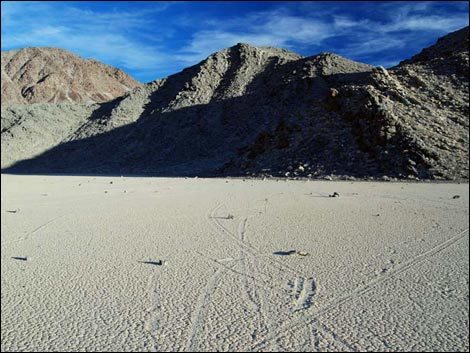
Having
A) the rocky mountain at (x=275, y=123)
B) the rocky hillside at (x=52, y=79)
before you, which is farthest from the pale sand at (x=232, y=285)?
the rocky hillside at (x=52, y=79)

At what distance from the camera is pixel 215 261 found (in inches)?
152

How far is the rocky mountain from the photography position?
64.1ft

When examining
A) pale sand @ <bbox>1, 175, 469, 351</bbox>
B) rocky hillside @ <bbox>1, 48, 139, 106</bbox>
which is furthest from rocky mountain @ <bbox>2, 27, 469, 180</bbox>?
rocky hillside @ <bbox>1, 48, 139, 106</bbox>

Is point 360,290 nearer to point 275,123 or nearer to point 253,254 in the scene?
point 253,254

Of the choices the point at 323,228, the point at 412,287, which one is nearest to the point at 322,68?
the point at 323,228

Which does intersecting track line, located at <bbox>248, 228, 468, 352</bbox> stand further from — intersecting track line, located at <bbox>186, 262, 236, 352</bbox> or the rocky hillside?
the rocky hillside

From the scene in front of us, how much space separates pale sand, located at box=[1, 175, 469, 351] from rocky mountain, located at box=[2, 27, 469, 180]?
13428 millimetres

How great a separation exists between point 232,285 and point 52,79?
3881 inches

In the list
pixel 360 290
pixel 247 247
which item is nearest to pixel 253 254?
pixel 247 247

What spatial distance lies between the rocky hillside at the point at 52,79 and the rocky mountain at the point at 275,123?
43.3 m

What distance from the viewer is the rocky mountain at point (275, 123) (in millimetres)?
19547

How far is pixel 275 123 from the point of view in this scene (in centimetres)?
2922

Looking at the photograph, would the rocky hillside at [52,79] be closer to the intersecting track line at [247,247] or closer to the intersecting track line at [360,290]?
the intersecting track line at [247,247]

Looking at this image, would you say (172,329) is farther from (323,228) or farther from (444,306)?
(323,228)
